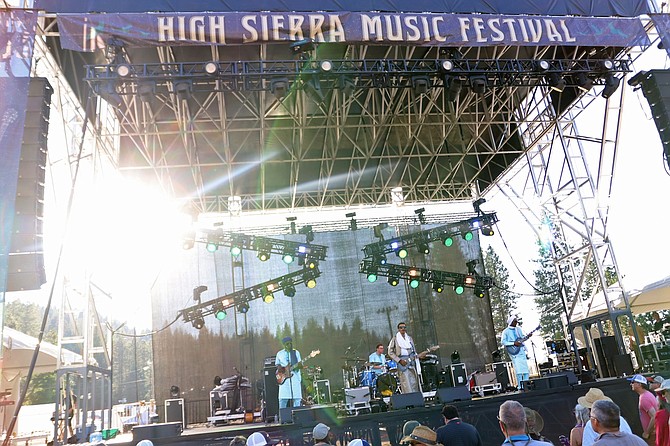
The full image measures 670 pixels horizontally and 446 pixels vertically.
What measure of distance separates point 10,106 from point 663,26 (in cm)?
937

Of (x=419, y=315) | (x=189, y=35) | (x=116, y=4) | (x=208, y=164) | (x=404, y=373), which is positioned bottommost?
(x=404, y=373)

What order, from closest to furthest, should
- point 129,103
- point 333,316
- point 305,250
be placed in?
point 129,103
point 305,250
point 333,316

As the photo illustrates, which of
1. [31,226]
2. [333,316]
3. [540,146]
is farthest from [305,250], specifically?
[31,226]

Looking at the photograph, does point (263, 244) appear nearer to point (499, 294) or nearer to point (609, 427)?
point (609, 427)

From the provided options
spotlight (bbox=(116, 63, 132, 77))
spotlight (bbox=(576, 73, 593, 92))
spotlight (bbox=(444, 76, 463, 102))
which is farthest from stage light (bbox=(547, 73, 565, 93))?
spotlight (bbox=(116, 63, 132, 77))

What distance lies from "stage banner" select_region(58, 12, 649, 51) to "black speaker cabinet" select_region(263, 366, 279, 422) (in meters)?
7.20

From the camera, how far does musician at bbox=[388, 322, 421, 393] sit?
9.75 metres

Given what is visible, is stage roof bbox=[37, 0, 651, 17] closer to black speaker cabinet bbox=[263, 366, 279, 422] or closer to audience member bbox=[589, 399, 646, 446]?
audience member bbox=[589, 399, 646, 446]

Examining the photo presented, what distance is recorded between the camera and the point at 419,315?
16.9 metres

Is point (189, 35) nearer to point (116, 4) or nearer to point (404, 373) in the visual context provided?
point (116, 4)

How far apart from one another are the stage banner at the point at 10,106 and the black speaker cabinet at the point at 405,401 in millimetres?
5656

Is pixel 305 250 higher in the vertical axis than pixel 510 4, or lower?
lower

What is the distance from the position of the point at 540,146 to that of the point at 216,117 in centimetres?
929

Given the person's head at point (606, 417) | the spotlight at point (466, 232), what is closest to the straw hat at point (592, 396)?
the person's head at point (606, 417)
